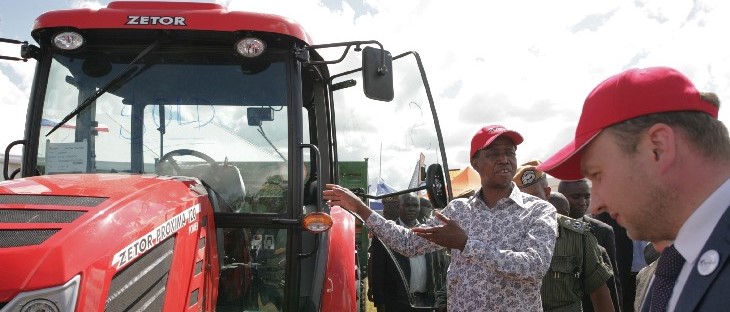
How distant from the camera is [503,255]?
2367 mm

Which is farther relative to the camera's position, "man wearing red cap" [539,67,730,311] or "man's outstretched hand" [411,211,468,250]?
"man's outstretched hand" [411,211,468,250]

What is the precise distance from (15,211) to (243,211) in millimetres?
1133

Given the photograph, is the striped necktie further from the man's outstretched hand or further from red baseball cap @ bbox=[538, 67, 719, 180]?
the man's outstretched hand

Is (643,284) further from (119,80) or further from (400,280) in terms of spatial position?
(400,280)

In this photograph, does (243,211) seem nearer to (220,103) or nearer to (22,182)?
(220,103)

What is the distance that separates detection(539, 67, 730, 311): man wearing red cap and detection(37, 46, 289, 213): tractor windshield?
1979 millimetres

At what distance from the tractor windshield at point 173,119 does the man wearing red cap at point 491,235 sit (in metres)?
0.46

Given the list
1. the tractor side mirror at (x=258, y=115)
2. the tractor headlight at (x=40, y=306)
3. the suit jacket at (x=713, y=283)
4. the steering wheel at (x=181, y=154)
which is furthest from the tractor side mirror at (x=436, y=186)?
the suit jacket at (x=713, y=283)

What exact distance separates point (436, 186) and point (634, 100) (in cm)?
183

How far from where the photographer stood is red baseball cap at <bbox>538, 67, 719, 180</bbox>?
117 centimetres

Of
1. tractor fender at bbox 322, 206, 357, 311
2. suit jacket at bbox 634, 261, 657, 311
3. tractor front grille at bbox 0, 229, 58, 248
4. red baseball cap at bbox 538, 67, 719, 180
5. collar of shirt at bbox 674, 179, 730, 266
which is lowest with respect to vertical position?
tractor fender at bbox 322, 206, 357, 311

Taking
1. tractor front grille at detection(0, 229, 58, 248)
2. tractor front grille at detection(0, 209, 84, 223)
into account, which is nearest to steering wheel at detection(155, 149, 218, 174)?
tractor front grille at detection(0, 209, 84, 223)

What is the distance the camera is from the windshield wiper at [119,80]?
2.90m

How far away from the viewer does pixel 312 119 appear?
379cm
